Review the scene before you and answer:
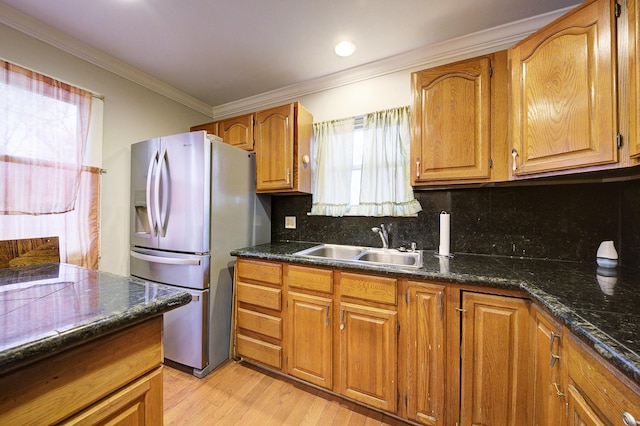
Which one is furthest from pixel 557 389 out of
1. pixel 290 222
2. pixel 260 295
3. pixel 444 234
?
pixel 290 222

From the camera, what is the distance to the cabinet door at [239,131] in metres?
2.27

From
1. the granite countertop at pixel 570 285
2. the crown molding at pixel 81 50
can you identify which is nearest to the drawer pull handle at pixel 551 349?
the granite countertop at pixel 570 285

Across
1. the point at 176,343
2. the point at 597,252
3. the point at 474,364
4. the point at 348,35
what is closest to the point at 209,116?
the point at 348,35

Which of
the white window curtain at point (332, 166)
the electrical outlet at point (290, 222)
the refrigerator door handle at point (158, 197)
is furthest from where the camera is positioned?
the electrical outlet at point (290, 222)

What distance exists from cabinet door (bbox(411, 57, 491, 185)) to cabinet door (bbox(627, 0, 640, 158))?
1.83ft

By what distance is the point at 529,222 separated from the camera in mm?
1641

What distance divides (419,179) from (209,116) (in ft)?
8.50

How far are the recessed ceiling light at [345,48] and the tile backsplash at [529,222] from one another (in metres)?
1.25

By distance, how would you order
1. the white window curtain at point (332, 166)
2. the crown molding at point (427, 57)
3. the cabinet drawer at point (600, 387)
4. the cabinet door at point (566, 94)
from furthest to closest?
the white window curtain at point (332, 166), the crown molding at point (427, 57), the cabinet door at point (566, 94), the cabinet drawer at point (600, 387)

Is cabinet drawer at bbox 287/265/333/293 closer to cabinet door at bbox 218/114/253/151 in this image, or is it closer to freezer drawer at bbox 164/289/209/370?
freezer drawer at bbox 164/289/209/370

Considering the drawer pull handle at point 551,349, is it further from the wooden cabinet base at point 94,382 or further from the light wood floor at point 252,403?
the wooden cabinet base at point 94,382

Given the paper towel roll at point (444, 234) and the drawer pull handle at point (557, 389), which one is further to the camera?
the paper towel roll at point (444, 234)

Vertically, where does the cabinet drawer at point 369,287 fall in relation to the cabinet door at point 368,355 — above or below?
above

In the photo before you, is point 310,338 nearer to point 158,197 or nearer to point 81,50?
point 158,197
